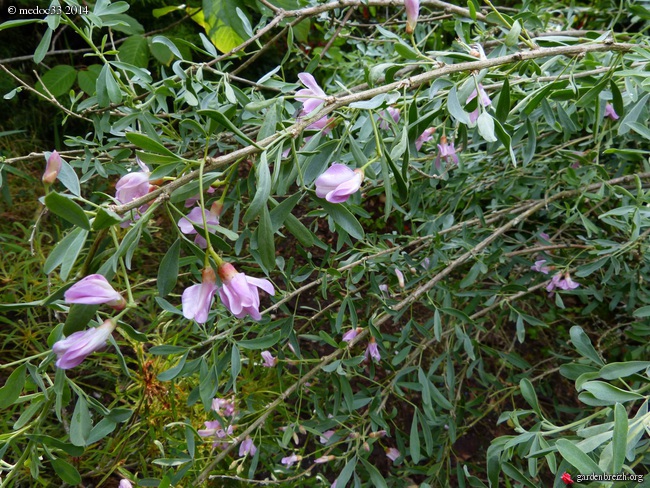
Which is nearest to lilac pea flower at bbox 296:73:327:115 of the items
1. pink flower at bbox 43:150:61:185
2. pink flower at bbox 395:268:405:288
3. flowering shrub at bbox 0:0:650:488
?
flowering shrub at bbox 0:0:650:488

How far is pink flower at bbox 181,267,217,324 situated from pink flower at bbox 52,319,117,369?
67 mm

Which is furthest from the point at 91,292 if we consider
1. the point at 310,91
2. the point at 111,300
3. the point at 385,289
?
the point at 385,289

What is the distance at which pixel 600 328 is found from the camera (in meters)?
1.65

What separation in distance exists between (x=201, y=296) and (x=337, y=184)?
0.17 metres

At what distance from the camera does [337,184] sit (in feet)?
1.69

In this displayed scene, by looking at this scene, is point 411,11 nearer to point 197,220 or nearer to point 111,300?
point 197,220

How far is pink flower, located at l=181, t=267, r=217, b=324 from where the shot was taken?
0.50 metres

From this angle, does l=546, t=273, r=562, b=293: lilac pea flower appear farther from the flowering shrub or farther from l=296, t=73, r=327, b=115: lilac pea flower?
l=296, t=73, r=327, b=115: lilac pea flower

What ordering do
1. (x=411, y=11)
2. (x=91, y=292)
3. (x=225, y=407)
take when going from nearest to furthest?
(x=91, y=292) → (x=411, y=11) → (x=225, y=407)

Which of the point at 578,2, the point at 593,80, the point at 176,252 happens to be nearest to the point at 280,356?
the point at 176,252

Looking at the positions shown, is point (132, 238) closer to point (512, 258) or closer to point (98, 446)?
point (512, 258)

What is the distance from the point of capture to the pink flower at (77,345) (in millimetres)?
456

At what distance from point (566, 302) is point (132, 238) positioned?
74.9 inches

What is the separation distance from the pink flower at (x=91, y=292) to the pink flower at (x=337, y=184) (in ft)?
0.69
